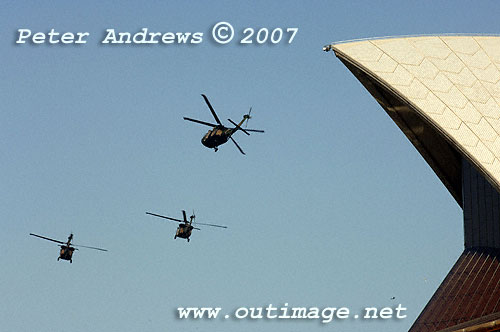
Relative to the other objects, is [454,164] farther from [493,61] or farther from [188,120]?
[188,120]

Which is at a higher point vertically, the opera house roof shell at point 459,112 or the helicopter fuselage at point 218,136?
the helicopter fuselage at point 218,136

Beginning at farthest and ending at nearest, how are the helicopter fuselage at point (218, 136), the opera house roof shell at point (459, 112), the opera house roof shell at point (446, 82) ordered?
the helicopter fuselage at point (218, 136) → the opera house roof shell at point (459, 112) → the opera house roof shell at point (446, 82)

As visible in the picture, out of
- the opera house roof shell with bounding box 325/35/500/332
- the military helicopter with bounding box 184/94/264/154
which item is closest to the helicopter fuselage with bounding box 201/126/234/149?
the military helicopter with bounding box 184/94/264/154

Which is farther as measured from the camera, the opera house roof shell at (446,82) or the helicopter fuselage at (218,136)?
the helicopter fuselage at (218,136)

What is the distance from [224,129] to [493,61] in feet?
78.1

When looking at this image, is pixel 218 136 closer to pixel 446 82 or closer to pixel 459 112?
pixel 446 82

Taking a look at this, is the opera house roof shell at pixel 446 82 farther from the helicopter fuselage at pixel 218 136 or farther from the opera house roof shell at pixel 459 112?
the helicopter fuselage at pixel 218 136

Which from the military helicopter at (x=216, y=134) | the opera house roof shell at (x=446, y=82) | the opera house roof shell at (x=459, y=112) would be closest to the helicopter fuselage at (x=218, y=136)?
the military helicopter at (x=216, y=134)

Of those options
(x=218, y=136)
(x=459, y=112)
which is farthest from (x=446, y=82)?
(x=218, y=136)

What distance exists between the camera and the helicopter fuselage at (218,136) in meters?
59.5

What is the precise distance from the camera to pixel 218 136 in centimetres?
5947

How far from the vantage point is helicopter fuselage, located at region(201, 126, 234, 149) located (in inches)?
2344

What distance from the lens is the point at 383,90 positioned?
41.0 metres

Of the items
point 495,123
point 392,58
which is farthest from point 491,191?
point 392,58
